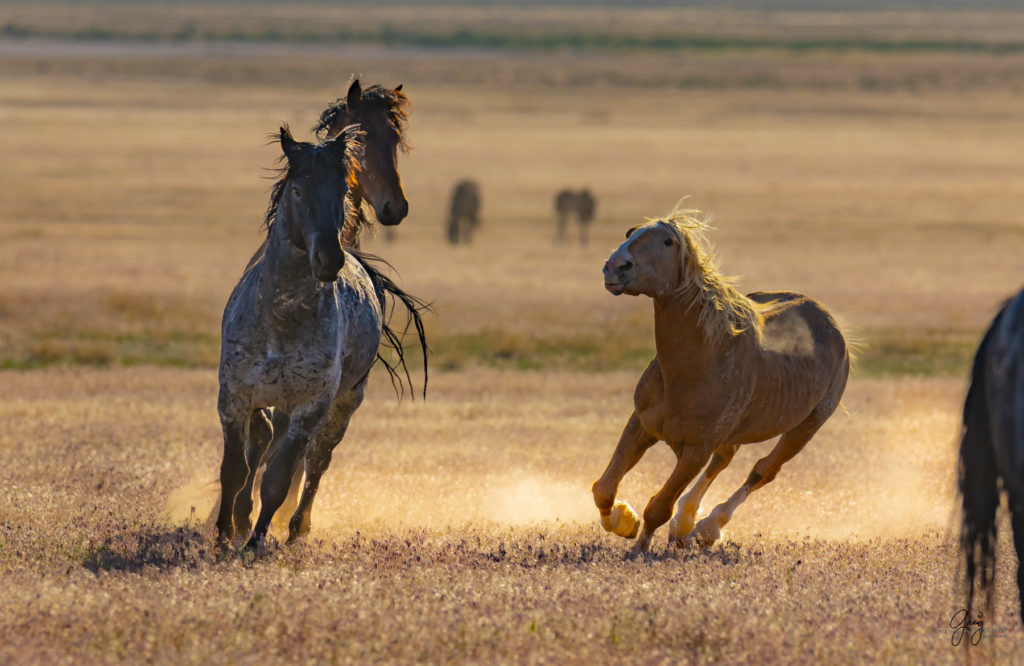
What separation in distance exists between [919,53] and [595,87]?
45.3m

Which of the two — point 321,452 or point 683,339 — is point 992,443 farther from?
point 321,452

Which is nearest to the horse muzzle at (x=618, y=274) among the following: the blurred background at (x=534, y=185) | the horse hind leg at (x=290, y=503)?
the horse hind leg at (x=290, y=503)

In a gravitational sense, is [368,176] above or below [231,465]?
above

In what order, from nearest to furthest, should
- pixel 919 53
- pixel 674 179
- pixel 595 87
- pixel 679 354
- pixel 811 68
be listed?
1. pixel 679 354
2. pixel 674 179
3. pixel 595 87
4. pixel 811 68
5. pixel 919 53

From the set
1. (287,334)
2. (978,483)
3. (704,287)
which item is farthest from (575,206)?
(978,483)

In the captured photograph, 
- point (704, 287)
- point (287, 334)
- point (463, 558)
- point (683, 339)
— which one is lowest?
point (463, 558)

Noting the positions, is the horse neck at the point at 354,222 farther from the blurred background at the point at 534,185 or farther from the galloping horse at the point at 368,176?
the blurred background at the point at 534,185

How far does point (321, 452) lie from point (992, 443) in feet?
Answer: 14.5

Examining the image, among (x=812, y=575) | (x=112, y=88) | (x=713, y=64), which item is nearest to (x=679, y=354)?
(x=812, y=575)

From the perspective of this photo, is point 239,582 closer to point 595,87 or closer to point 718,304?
point 718,304

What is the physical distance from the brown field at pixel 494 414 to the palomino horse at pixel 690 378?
1.18 ft

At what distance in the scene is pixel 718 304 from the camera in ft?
26.7

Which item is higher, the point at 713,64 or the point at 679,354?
the point at 713,64

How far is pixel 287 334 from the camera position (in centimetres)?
777
